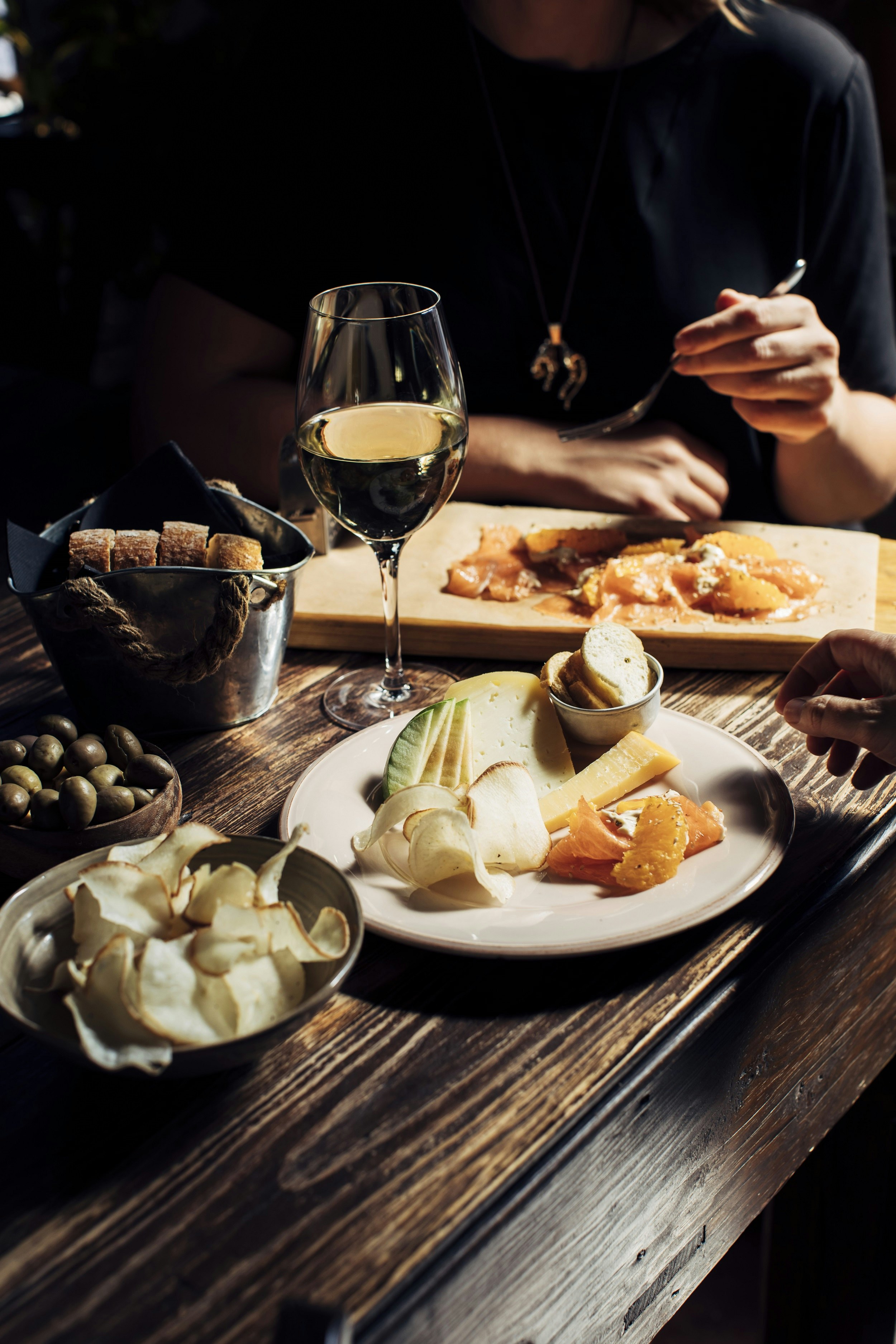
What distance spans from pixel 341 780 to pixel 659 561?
597 mm

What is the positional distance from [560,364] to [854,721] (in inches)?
45.5

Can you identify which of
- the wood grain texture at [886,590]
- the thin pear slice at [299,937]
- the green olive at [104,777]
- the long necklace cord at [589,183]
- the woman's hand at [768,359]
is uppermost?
the long necklace cord at [589,183]

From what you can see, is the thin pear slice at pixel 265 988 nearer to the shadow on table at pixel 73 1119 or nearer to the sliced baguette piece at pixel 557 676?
the shadow on table at pixel 73 1119

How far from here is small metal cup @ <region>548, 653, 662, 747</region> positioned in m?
0.86

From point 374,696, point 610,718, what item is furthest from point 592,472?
point 610,718

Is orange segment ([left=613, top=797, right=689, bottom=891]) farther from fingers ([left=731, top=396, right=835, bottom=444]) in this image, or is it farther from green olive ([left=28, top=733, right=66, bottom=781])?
fingers ([left=731, top=396, right=835, bottom=444])

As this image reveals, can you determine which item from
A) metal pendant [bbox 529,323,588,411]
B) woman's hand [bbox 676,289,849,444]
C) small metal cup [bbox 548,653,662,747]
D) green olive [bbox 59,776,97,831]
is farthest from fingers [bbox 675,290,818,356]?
green olive [bbox 59,776,97,831]

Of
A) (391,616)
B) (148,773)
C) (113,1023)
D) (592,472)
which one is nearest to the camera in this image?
(113,1023)

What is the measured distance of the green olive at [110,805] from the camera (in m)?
0.73

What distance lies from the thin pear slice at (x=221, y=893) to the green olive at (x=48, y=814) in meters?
0.19

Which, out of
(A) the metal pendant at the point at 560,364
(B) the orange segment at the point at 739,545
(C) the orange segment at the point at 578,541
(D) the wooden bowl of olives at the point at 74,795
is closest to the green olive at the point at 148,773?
(D) the wooden bowl of olives at the point at 74,795

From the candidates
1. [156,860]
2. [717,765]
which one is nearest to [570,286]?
[717,765]

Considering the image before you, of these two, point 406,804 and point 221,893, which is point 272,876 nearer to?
point 221,893

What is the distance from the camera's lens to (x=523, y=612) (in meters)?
1.18
